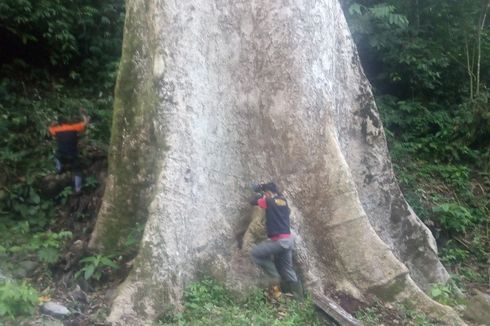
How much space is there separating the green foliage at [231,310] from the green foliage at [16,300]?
4.08ft

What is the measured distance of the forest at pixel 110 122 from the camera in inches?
300

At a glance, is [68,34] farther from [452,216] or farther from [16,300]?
[452,216]

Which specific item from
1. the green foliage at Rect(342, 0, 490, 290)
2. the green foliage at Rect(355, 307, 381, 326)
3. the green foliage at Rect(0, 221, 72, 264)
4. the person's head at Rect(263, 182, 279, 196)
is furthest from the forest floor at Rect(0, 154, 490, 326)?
the green foliage at Rect(342, 0, 490, 290)

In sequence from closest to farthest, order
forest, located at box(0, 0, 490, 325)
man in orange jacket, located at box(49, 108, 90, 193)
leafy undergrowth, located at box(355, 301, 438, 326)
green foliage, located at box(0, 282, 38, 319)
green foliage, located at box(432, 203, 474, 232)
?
green foliage, located at box(0, 282, 38, 319) → leafy undergrowth, located at box(355, 301, 438, 326) → forest, located at box(0, 0, 490, 325) → man in orange jacket, located at box(49, 108, 90, 193) → green foliage, located at box(432, 203, 474, 232)

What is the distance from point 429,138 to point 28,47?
7.86m

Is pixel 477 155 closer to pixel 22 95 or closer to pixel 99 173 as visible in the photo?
pixel 99 173

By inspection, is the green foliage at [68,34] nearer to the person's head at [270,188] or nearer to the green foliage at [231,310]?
the person's head at [270,188]

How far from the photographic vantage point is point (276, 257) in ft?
24.7

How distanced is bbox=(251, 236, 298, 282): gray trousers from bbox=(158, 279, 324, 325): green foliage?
0.27 metres

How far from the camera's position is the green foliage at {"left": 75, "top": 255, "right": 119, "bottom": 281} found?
7.35 meters

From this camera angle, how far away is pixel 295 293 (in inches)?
296

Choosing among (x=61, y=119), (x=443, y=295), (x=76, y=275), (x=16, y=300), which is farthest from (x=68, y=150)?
(x=443, y=295)

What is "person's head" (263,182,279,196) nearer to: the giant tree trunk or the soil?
the giant tree trunk

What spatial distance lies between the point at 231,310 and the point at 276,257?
854 mm
